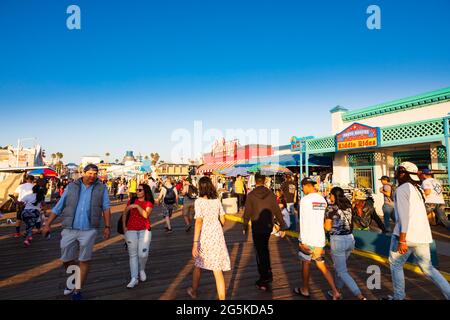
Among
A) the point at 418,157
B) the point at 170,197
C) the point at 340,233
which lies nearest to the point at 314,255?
the point at 340,233

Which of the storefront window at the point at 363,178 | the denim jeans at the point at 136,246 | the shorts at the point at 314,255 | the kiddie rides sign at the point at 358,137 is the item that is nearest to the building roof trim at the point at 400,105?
the kiddie rides sign at the point at 358,137

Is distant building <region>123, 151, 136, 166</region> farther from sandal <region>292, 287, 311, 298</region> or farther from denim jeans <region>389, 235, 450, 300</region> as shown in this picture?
denim jeans <region>389, 235, 450, 300</region>

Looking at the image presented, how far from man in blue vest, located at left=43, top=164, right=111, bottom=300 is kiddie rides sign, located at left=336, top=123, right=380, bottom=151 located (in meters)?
11.5

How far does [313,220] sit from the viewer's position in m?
3.86

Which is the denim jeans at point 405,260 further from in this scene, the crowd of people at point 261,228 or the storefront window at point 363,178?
the storefront window at point 363,178

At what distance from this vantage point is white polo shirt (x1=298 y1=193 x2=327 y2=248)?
3.82 meters

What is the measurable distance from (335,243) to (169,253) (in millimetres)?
4150

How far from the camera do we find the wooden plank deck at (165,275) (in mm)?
4059

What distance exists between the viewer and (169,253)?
649 centimetres

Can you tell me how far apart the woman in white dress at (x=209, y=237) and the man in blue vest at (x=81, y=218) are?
4.49 feet

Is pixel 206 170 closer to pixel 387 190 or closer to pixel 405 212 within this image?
pixel 387 190

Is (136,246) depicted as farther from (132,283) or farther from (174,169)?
(174,169)
